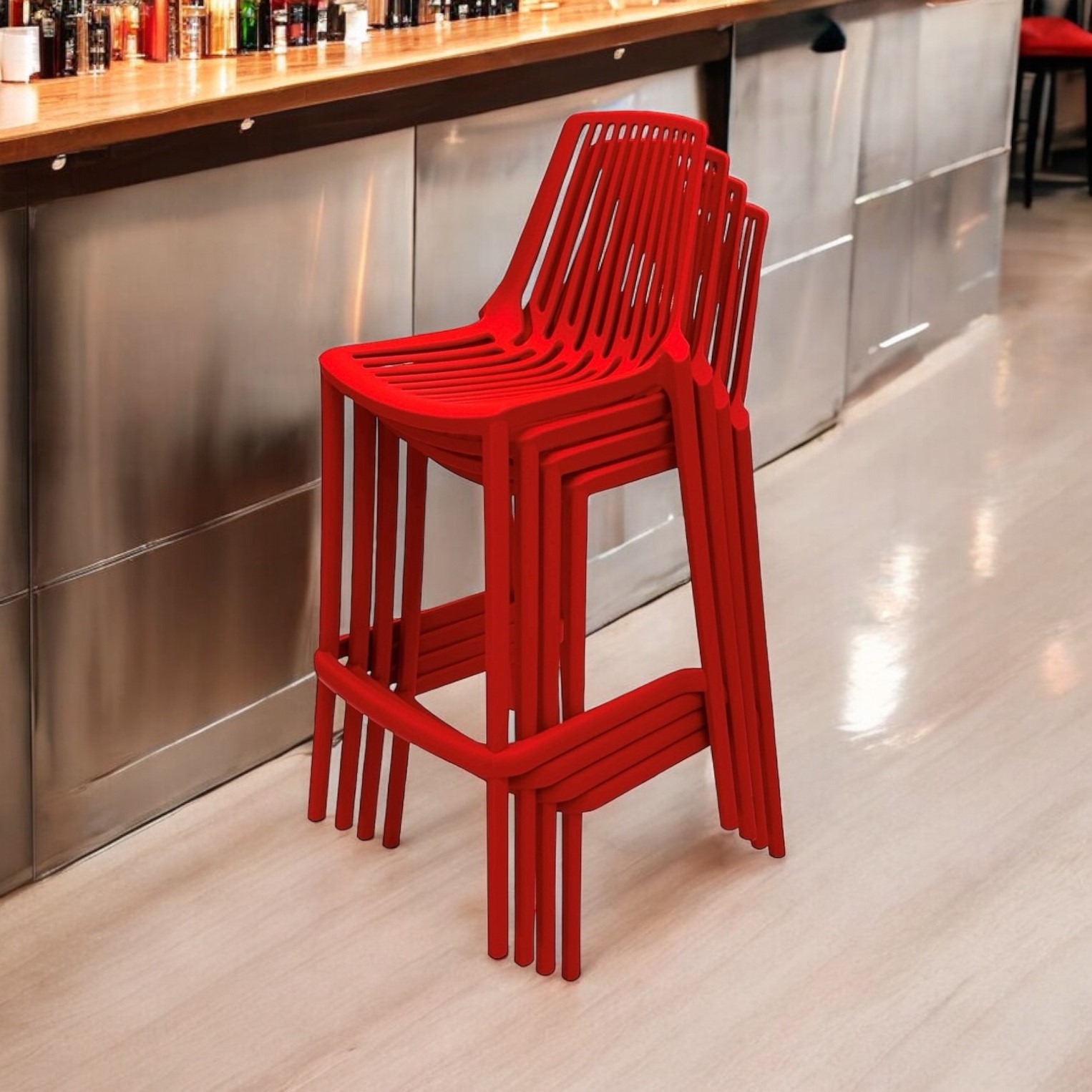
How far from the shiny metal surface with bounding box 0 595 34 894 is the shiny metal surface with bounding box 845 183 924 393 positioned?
101 inches

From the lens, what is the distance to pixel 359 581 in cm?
226

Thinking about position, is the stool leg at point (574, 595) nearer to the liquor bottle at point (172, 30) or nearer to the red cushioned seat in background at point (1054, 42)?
the liquor bottle at point (172, 30)

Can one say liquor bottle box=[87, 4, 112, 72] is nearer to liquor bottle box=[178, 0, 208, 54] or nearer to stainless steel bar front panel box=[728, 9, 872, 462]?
liquor bottle box=[178, 0, 208, 54]

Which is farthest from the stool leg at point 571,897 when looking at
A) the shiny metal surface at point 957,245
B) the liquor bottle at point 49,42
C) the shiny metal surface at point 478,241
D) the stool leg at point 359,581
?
the shiny metal surface at point 957,245

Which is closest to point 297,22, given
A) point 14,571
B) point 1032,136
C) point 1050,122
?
point 14,571

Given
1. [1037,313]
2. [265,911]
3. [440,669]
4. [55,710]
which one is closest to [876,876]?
[440,669]

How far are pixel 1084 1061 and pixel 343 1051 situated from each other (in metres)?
0.81

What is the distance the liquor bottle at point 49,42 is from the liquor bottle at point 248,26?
1.03 feet

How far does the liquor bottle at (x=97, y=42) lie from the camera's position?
7.70 ft

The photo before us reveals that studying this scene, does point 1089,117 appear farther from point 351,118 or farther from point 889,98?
point 351,118

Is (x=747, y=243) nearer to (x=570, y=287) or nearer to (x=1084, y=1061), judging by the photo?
(x=570, y=287)

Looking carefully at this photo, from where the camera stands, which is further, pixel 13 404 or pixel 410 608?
pixel 410 608

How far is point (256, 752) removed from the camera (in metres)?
2.54

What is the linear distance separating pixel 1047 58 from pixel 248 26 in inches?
180
